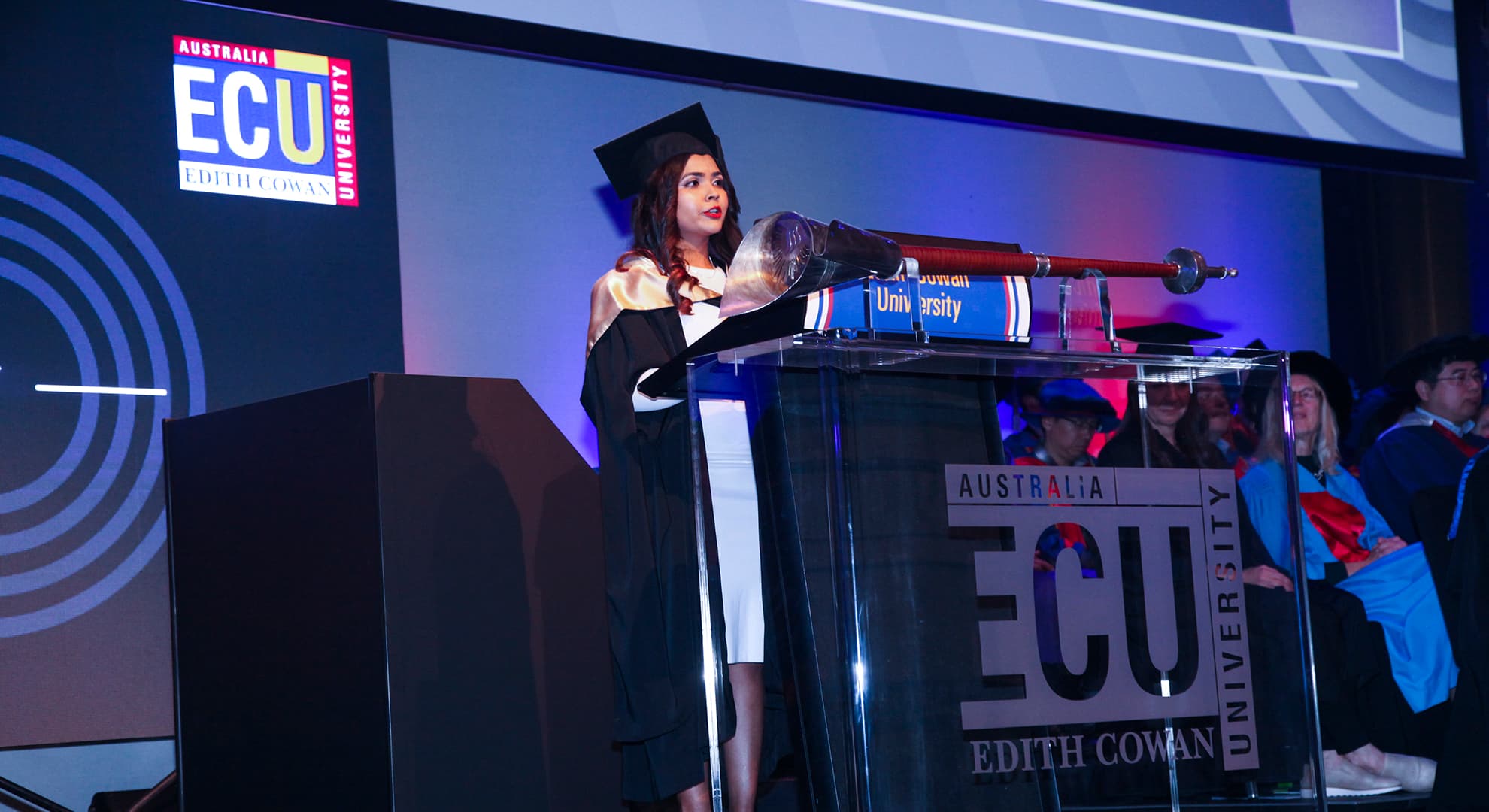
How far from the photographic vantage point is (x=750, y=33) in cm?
355

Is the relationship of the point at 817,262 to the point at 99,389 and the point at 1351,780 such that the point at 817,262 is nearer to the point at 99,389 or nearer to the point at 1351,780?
the point at 99,389

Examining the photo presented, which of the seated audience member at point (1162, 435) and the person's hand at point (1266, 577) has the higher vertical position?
the seated audience member at point (1162, 435)

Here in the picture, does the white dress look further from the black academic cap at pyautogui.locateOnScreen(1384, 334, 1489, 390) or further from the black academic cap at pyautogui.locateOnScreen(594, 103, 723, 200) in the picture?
the black academic cap at pyautogui.locateOnScreen(1384, 334, 1489, 390)

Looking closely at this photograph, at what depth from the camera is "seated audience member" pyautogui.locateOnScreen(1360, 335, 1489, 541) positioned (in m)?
4.30

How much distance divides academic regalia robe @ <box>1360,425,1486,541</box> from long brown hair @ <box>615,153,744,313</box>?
8.39 feet

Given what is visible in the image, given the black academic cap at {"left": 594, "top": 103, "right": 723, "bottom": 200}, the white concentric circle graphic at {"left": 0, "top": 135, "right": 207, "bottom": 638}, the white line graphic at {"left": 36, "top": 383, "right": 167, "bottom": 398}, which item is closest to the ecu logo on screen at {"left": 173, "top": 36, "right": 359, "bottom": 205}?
the white concentric circle graphic at {"left": 0, "top": 135, "right": 207, "bottom": 638}

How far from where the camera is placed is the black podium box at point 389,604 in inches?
82.8

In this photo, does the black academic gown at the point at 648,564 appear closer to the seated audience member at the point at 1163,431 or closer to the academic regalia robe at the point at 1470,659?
the seated audience member at the point at 1163,431

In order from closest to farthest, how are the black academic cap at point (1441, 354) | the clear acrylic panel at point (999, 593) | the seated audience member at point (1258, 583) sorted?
the clear acrylic panel at point (999, 593) < the seated audience member at point (1258, 583) < the black academic cap at point (1441, 354)

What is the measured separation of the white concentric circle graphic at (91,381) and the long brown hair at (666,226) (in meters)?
1.33

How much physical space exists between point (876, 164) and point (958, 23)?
974 millimetres

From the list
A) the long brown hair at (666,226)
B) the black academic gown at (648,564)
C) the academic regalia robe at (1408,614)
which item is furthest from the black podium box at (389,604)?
the academic regalia robe at (1408,614)

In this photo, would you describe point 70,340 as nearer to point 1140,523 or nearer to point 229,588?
point 229,588

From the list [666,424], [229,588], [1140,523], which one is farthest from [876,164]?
[1140,523]
